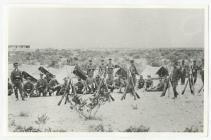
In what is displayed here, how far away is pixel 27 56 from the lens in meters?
1.15

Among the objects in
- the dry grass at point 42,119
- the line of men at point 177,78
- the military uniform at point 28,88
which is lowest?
the dry grass at point 42,119

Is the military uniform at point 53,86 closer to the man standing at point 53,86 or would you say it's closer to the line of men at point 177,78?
the man standing at point 53,86

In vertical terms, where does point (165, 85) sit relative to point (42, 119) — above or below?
above

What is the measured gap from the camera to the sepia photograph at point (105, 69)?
1.15 meters

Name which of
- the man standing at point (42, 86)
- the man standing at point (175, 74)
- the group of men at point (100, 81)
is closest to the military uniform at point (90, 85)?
the group of men at point (100, 81)

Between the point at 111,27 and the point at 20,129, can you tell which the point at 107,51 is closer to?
the point at 111,27

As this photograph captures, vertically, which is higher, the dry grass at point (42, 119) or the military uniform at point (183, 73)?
the military uniform at point (183, 73)

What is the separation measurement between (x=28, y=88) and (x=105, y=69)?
253mm

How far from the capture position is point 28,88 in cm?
116

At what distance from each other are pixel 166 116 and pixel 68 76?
1.10 ft

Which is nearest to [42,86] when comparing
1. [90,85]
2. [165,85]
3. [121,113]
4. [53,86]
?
[53,86]

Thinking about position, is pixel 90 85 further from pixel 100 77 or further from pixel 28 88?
pixel 28 88
